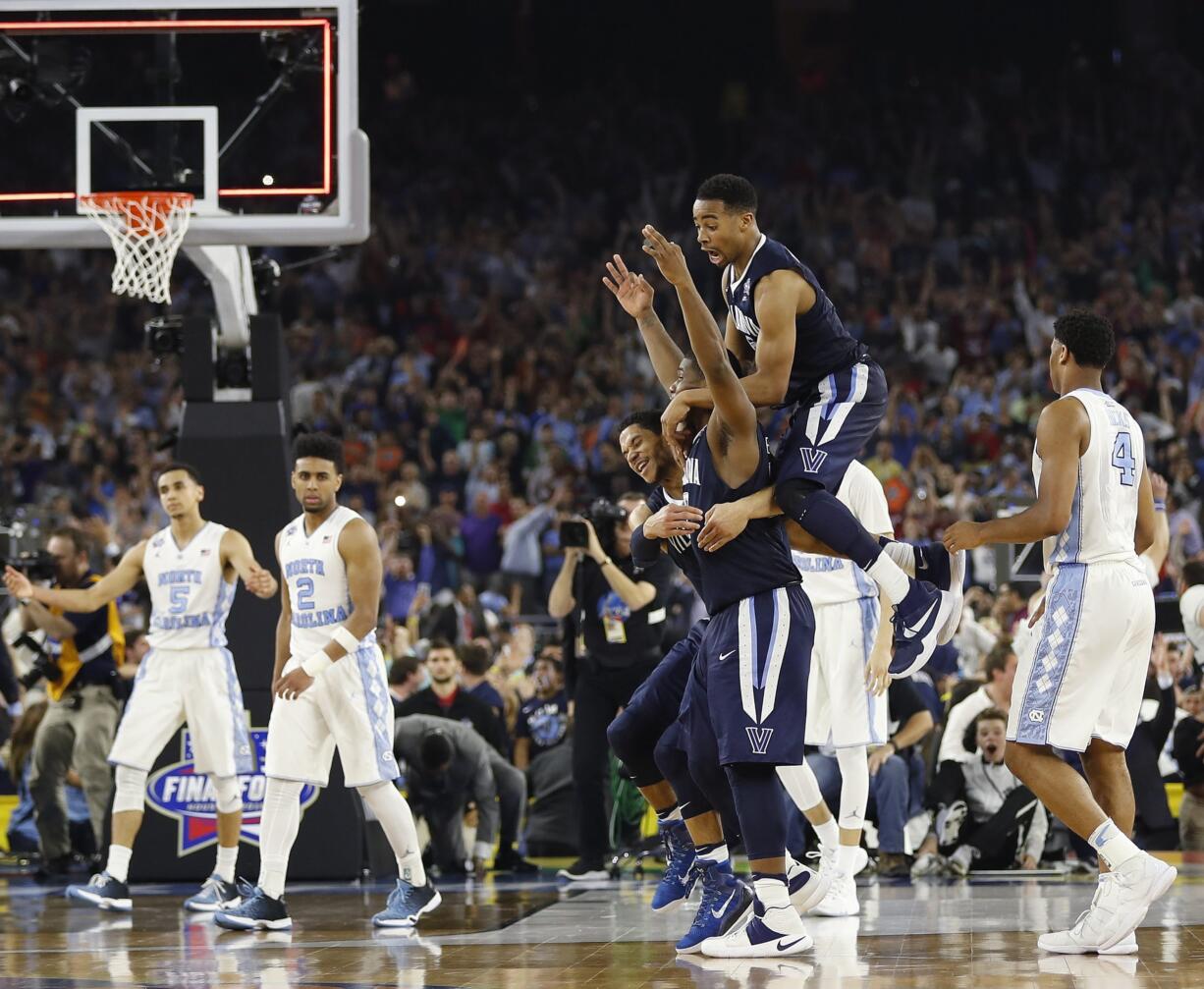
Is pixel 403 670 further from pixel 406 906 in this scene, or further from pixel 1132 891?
pixel 1132 891

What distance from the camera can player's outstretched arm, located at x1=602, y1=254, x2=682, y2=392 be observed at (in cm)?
686

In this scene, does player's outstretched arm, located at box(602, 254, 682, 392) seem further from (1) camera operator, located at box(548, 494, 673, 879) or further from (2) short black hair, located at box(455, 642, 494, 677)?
(2) short black hair, located at box(455, 642, 494, 677)

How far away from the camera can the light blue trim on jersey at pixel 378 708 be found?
27.5 feet

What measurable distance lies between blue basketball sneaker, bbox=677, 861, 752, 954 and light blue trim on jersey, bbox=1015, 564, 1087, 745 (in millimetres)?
1319

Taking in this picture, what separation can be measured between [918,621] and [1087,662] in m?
0.71

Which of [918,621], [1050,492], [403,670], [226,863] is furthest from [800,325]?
[403,670]

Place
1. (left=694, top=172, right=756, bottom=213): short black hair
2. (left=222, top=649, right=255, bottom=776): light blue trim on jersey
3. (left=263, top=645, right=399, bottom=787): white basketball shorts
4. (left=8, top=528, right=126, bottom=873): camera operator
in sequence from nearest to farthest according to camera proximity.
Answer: (left=694, top=172, right=756, bottom=213): short black hair → (left=263, top=645, right=399, bottom=787): white basketball shorts → (left=222, top=649, right=255, bottom=776): light blue trim on jersey → (left=8, top=528, right=126, bottom=873): camera operator

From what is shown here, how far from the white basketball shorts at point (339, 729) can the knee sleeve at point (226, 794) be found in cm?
131

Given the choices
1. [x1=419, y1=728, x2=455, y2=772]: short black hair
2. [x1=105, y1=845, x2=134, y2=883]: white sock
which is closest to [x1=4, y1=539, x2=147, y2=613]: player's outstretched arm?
[x1=105, y1=845, x2=134, y2=883]: white sock

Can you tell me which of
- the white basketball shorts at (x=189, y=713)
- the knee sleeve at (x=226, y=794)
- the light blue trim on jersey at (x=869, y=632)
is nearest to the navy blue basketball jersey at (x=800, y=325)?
the light blue trim on jersey at (x=869, y=632)

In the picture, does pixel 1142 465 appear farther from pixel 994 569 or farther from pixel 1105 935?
pixel 994 569

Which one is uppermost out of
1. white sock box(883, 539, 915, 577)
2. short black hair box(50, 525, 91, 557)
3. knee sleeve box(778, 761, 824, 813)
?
short black hair box(50, 525, 91, 557)

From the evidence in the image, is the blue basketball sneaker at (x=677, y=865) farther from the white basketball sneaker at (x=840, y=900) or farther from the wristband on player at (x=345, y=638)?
the wristband on player at (x=345, y=638)

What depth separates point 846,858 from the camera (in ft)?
27.1
